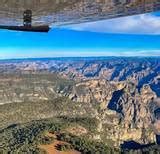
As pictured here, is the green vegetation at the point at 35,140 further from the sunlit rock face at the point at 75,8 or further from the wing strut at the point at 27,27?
the wing strut at the point at 27,27

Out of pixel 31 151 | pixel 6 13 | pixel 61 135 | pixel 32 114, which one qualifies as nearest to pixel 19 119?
pixel 32 114

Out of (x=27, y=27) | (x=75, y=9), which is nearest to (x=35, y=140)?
(x=27, y=27)

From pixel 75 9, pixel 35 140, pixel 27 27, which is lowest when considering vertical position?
pixel 35 140

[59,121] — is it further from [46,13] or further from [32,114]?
[46,13]

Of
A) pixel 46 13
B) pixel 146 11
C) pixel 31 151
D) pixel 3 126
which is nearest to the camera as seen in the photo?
pixel 146 11

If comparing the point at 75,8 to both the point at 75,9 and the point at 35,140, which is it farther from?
the point at 35,140

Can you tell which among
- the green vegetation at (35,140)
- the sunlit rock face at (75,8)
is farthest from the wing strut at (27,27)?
the green vegetation at (35,140)

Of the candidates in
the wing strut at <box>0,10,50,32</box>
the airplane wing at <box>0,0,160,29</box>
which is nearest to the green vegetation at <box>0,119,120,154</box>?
the airplane wing at <box>0,0,160,29</box>

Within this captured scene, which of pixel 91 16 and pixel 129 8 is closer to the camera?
pixel 129 8
